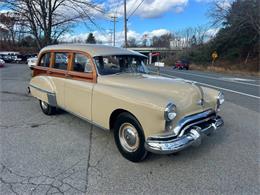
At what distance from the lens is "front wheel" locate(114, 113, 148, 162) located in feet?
11.4

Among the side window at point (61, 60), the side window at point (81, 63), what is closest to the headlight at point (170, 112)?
the side window at point (81, 63)

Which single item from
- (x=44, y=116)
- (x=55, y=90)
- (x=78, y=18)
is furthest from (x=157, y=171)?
(x=78, y=18)

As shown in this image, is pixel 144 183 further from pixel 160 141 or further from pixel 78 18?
pixel 78 18

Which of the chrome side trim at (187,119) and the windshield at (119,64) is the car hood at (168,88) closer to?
the chrome side trim at (187,119)

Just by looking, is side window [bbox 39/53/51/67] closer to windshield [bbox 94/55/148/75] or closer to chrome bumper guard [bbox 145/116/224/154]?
windshield [bbox 94/55/148/75]

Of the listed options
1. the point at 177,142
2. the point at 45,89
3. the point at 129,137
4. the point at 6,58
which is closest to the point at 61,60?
the point at 45,89

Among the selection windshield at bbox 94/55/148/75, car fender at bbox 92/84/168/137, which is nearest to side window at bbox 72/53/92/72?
windshield at bbox 94/55/148/75

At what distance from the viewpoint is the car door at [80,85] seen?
4301 mm

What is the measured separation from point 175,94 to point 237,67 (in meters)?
35.6

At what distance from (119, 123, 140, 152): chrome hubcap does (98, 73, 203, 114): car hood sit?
2.08ft

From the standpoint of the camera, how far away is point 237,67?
3509cm

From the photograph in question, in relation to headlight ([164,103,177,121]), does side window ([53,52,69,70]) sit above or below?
above

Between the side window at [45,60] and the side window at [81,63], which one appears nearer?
the side window at [81,63]

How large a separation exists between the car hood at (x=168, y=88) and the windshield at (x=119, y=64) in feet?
0.75
